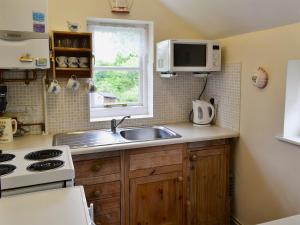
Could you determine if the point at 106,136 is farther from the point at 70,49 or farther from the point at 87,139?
the point at 70,49

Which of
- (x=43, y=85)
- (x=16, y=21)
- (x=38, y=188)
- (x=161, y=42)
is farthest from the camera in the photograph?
(x=161, y=42)

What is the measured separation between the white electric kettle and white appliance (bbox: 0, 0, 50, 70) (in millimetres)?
1411

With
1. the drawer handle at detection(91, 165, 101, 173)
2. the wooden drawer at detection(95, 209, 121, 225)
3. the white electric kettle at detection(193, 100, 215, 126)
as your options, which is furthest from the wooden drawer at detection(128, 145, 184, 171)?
the white electric kettle at detection(193, 100, 215, 126)

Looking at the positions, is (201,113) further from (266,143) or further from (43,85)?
(43,85)

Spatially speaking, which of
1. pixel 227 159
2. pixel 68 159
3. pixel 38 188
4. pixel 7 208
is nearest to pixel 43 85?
pixel 68 159

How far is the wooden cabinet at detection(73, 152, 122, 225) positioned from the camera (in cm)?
198

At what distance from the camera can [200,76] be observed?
2.74 m

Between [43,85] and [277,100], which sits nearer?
[277,100]

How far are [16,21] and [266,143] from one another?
2.02 metres

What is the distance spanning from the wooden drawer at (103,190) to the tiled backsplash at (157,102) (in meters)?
0.65

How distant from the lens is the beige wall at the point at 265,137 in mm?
1923

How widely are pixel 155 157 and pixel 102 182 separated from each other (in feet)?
1.45

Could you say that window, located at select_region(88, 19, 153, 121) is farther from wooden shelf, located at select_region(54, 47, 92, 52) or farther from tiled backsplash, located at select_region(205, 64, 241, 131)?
tiled backsplash, located at select_region(205, 64, 241, 131)

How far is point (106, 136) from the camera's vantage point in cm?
231
